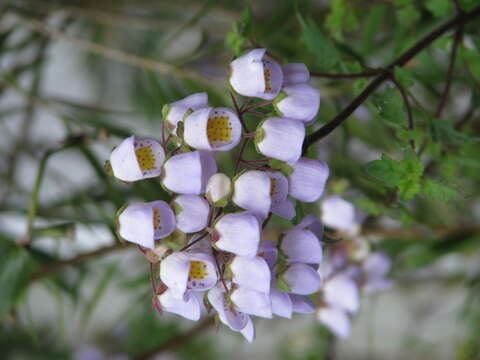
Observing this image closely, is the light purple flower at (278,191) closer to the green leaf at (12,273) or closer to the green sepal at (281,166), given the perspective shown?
the green sepal at (281,166)

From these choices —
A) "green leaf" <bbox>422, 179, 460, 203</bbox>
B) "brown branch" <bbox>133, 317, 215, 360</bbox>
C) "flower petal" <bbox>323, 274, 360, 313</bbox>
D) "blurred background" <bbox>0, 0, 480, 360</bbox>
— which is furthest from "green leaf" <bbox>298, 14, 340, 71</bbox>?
"brown branch" <bbox>133, 317, 215, 360</bbox>

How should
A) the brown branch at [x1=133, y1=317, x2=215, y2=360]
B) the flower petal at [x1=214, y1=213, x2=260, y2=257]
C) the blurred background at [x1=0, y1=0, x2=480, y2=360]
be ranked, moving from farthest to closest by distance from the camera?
the brown branch at [x1=133, y1=317, x2=215, y2=360] < the blurred background at [x1=0, y1=0, x2=480, y2=360] < the flower petal at [x1=214, y1=213, x2=260, y2=257]

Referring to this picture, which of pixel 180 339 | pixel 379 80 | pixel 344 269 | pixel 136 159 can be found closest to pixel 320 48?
pixel 379 80

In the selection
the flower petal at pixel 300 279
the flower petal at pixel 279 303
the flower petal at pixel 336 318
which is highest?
the flower petal at pixel 300 279

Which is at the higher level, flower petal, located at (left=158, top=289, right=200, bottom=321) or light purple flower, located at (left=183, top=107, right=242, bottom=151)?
light purple flower, located at (left=183, top=107, right=242, bottom=151)

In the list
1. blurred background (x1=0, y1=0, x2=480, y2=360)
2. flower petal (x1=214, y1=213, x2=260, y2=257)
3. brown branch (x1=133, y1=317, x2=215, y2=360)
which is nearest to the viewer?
flower petal (x1=214, y1=213, x2=260, y2=257)

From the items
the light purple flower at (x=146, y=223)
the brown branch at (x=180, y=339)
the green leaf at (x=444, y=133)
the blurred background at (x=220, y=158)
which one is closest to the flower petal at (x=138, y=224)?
the light purple flower at (x=146, y=223)

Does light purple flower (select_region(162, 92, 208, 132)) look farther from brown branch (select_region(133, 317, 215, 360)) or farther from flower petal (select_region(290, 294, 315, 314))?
brown branch (select_region(133, 317, 215, 360))
